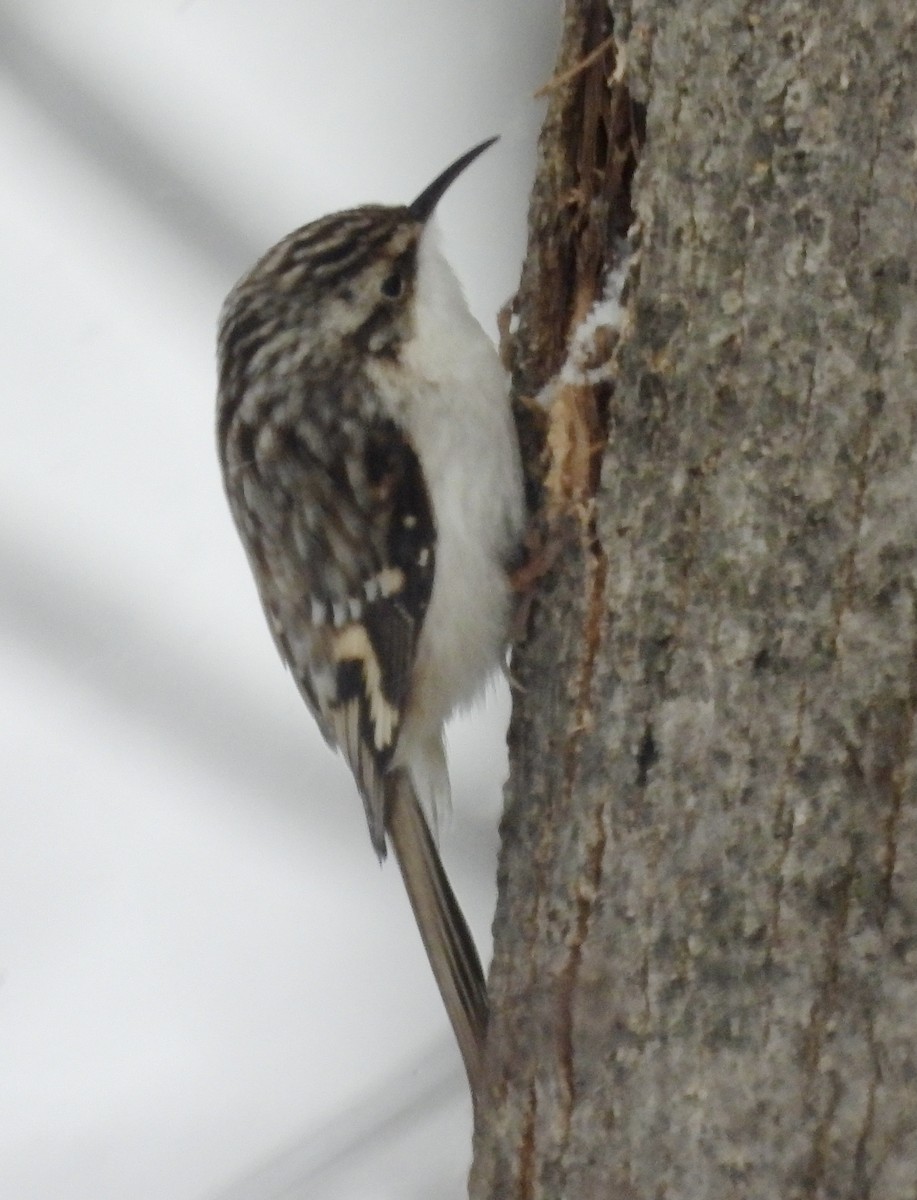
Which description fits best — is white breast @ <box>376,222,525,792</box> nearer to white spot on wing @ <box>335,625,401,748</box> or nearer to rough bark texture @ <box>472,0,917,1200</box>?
white spot on wing @ <box>335,625,401,748</box>

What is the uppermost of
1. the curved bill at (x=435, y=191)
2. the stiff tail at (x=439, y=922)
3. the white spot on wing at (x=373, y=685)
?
the curved bill at (x=435, y=191)

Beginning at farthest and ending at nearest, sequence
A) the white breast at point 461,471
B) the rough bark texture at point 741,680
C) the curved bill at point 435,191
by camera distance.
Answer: the curved bill at point 435,191
the white breast at point 461,471
the rough bark texture at point 741,680

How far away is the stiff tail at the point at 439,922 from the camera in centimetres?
138

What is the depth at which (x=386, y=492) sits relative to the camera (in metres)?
1.46

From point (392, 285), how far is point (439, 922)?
0.78 m

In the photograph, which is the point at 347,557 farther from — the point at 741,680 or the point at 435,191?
the point at 741,680

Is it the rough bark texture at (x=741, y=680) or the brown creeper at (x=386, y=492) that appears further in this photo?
the brown creeper at (x=386, y=492)

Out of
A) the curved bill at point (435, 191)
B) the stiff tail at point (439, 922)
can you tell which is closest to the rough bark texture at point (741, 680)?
the stiff tail at point (439, 922)

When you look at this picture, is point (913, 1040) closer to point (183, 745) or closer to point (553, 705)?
point (553, 705)

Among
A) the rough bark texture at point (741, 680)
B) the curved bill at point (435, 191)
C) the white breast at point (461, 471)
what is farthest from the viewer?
the curved bill at point (435, 191)

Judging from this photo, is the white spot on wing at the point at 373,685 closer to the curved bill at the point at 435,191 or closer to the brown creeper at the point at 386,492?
the brown creeper at the point at 386,492

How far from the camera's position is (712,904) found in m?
0.97

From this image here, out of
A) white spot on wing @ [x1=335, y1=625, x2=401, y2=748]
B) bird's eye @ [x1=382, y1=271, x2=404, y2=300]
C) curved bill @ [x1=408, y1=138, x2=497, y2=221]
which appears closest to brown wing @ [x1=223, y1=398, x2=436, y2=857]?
white spot on wing @ [x1=335, y1=625, x2=401, y2=748]

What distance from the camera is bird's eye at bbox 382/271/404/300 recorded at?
1.46 meters
